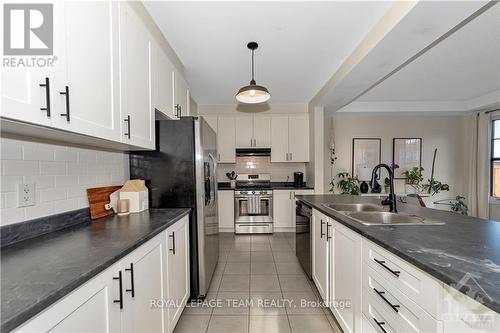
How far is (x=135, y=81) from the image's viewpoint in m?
1.56

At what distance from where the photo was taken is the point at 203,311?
1.98 m

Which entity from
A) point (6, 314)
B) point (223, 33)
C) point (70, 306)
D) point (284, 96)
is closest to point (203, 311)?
point (70, 306)

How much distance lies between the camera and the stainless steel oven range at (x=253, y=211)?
13.9 ft

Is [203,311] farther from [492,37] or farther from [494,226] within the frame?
[492,37]

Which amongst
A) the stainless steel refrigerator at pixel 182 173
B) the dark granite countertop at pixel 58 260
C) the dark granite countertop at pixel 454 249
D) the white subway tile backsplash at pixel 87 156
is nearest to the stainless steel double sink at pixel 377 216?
the dark granite countertop at pixel 454 249

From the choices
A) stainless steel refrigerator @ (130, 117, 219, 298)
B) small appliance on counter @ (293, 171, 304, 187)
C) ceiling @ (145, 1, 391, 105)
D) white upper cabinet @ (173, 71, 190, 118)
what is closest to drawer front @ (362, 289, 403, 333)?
stainless steel refrigerator @ (130, 117, 219, 298)

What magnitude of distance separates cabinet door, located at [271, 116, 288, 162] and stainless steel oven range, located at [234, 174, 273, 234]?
0.73 metres

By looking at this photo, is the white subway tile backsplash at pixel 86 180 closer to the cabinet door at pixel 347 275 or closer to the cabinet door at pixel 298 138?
the cabinet door at pixel 347 275

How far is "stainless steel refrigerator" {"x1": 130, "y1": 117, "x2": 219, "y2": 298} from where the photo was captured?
199 centimetres

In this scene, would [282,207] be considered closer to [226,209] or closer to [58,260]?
[226,209]

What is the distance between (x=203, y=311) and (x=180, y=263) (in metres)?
0.55

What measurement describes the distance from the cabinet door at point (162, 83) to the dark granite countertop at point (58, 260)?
104cm

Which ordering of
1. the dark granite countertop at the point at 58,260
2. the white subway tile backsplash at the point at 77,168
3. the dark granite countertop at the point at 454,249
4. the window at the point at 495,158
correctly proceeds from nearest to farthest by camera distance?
the dark granite countertop at the point at 58,260
the dark granite countertop at the point at 454,249
the white subway tile backsplash at the point at 77,168
the window at the point at 495,158

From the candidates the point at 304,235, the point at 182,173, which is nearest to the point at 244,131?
the point at 304,235
